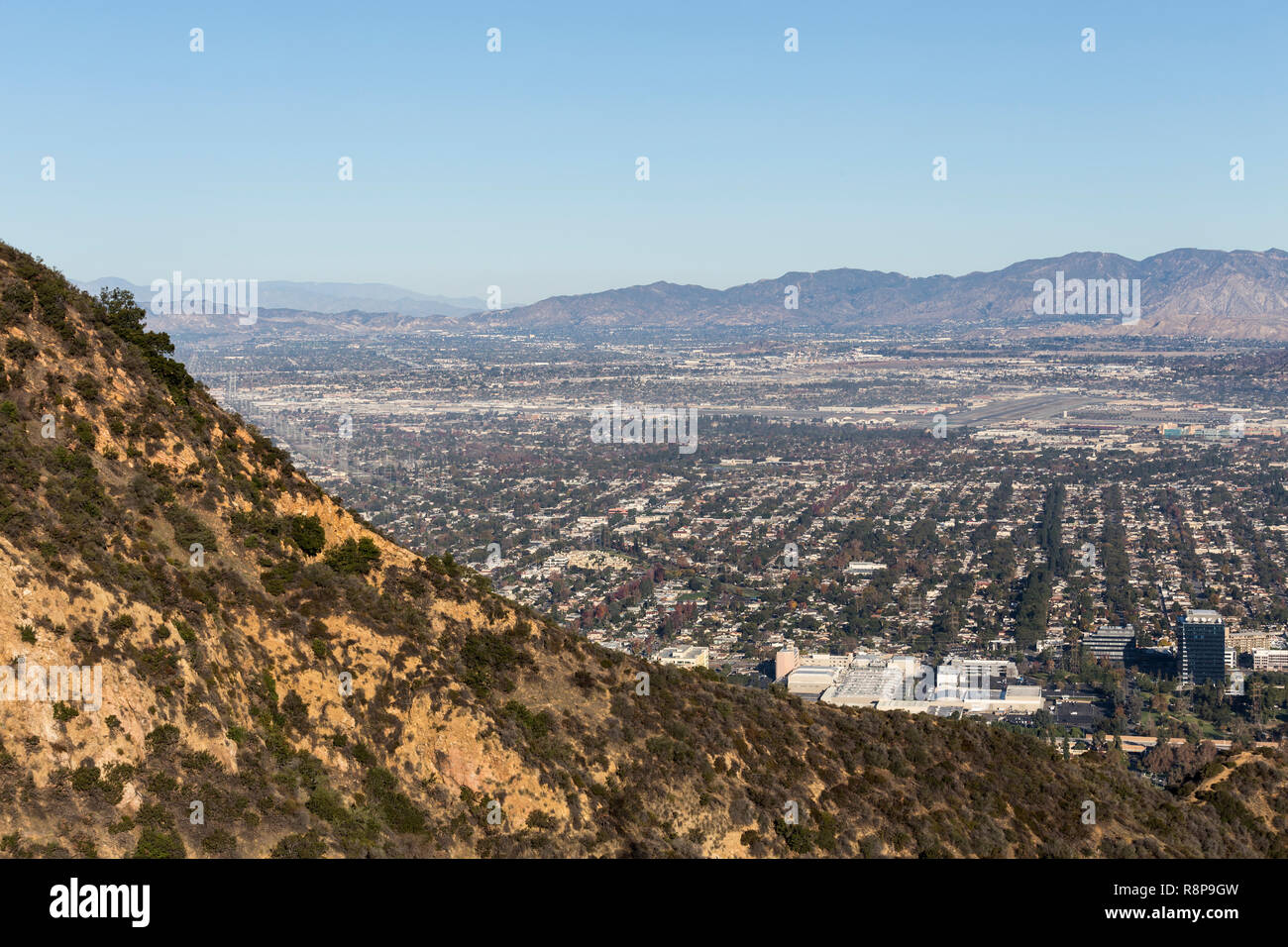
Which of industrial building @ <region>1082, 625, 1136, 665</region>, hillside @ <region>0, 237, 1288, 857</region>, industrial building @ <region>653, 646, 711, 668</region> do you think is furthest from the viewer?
industrial building @ <region>1082, 625, 1136, 665</region>

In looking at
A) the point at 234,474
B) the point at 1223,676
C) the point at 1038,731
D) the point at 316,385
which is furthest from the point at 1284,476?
the point at 316,385

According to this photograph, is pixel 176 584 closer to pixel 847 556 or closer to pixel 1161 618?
pixel 1161 618

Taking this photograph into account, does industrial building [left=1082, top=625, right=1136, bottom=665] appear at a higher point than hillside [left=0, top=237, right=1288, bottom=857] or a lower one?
lower

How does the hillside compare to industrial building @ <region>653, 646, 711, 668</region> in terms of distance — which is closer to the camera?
the hillside

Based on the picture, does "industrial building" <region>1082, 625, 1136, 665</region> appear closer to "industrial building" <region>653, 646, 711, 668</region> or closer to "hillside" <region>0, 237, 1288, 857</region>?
"industrial building" <region>653, 646, 711, 668</region>

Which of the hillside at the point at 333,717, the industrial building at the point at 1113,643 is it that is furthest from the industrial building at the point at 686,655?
the hillside at the point at 333,717

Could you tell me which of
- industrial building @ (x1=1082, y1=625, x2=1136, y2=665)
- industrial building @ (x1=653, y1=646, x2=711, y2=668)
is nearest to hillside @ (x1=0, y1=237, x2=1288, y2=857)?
industrial building @ (x1=653, y1=646, x2=711, y2=668)

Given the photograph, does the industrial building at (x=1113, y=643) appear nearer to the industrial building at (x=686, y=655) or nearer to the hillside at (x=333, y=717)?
the industrial building at (x=686, y=655)

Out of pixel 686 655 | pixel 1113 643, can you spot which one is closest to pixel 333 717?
A: pixel 686 655

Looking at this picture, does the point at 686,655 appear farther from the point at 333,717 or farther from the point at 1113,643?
the point at 333,717
